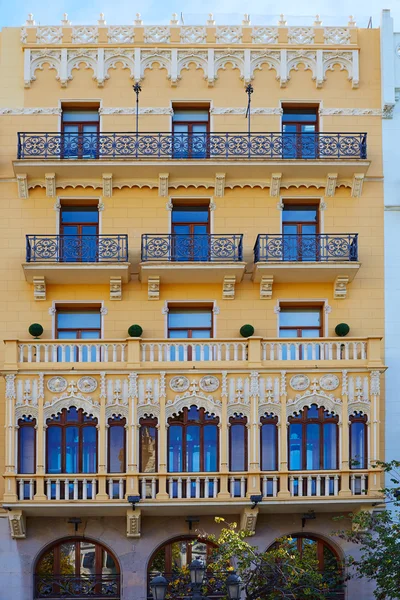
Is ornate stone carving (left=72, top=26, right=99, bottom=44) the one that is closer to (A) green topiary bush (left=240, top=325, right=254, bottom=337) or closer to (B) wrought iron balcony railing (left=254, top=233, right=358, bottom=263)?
(B) wrought iron balcony railing (left=254, top=233, right=358, bottom=263)

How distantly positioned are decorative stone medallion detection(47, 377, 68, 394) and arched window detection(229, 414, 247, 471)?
4.74 m

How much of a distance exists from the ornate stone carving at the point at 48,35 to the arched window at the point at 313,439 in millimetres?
14056

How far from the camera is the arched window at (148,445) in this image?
36219 millimetres

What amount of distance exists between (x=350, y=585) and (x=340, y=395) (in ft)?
17.3

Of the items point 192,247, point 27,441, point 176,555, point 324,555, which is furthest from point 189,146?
point 324,555

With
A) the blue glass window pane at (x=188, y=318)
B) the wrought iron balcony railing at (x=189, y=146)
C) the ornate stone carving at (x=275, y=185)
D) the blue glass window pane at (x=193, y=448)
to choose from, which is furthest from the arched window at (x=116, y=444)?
the ornate stone carving at (x=275, y=185)

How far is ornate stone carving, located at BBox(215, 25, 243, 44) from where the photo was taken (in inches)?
1610

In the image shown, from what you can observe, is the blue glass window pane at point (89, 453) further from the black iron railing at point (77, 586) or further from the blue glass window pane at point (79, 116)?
the blue glass window pane at point (79, 116)

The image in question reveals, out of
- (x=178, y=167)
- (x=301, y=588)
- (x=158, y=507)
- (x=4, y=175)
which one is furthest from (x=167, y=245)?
(x=301, y=588)

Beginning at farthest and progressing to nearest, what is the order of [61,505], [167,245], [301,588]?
1. [167,245]
2. [61,505]
3. [301,588]

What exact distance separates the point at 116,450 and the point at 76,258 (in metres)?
6.03

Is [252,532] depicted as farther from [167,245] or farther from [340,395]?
[167,245]

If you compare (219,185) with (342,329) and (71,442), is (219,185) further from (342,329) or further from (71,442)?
(71,442)

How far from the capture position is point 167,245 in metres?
38.9
